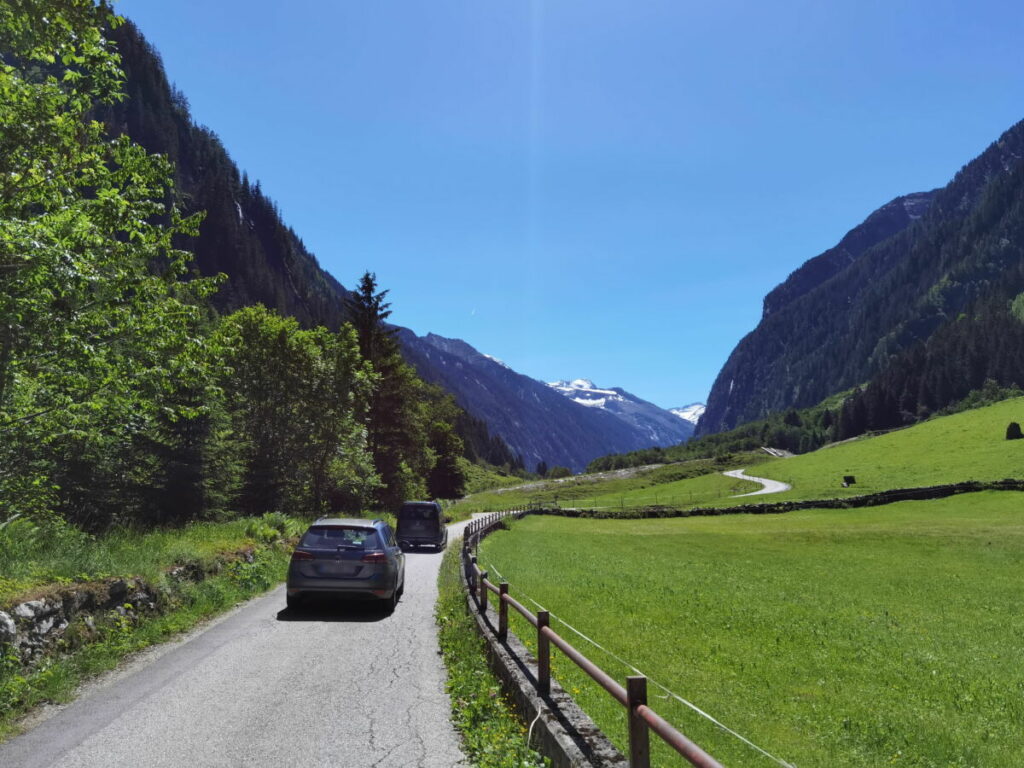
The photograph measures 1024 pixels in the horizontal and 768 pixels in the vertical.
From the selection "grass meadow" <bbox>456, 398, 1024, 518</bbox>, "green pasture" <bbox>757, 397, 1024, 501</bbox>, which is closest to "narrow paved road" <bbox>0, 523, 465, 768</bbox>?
"grass meadow" <bbox>456, 398, 1024, 518</bbox>

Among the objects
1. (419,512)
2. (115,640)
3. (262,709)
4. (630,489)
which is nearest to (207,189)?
(630,489)

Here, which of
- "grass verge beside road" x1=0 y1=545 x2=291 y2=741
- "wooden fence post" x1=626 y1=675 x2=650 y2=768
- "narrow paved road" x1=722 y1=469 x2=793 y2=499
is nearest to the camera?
"wooden fence post" x1=626 y1=675 x2=650 y2=768

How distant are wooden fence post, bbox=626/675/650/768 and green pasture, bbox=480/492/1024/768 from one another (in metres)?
2.54

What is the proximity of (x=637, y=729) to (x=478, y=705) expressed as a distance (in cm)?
347

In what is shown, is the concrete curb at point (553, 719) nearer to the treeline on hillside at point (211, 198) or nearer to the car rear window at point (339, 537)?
the car rear window at point (339, 537)

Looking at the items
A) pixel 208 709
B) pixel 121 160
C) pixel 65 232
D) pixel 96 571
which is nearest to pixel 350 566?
pixel 96 571

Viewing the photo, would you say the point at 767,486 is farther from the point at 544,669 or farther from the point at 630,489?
the point at 544,669

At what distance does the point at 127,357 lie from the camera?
1300 centimetres

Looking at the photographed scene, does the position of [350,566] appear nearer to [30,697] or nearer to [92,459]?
[30,697]

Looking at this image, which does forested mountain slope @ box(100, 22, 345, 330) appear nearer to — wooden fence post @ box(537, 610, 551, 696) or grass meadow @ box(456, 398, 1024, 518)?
grass meadow @ box(456, 398, 1024, 518)

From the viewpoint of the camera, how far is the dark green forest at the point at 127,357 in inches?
410

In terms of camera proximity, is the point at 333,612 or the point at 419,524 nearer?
the point at 333,612

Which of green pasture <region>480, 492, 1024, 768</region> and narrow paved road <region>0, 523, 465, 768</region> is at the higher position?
narrow paved road <region>0, 523, 465, 768</region>

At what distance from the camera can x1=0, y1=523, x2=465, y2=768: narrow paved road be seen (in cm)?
586
